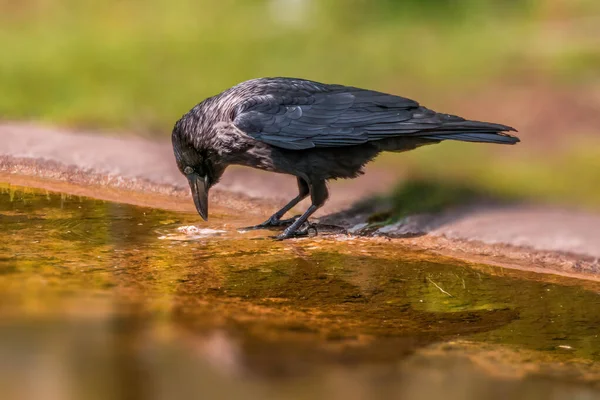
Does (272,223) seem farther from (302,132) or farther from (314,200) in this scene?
(302,132)

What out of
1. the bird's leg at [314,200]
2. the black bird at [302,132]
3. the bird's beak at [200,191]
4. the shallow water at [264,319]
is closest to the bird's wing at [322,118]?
the black bird at [302,132]

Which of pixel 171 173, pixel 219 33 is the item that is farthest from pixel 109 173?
pixel 219 33

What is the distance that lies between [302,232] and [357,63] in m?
5.05

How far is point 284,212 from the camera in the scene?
6598 millimetres

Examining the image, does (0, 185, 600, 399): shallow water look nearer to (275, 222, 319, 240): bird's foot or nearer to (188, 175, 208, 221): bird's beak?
(275, 222, 319, 240): bird's foot

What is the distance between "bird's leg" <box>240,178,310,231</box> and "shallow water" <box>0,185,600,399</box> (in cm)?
21

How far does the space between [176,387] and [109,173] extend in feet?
12.8

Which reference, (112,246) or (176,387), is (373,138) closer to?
(112,246)

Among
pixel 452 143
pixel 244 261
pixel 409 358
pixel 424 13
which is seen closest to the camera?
pixel 409 358

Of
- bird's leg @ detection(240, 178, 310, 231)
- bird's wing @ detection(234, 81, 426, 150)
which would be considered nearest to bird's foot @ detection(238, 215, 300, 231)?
bird's leg @ detection(240, 178, 310, 231)

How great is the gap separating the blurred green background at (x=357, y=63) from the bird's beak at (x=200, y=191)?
204cm

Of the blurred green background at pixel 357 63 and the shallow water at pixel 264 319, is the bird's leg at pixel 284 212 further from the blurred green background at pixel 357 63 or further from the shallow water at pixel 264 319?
the blurred green background at pixel 357 63

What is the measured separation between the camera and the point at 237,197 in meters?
7.04

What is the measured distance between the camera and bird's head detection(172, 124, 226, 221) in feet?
21.2
